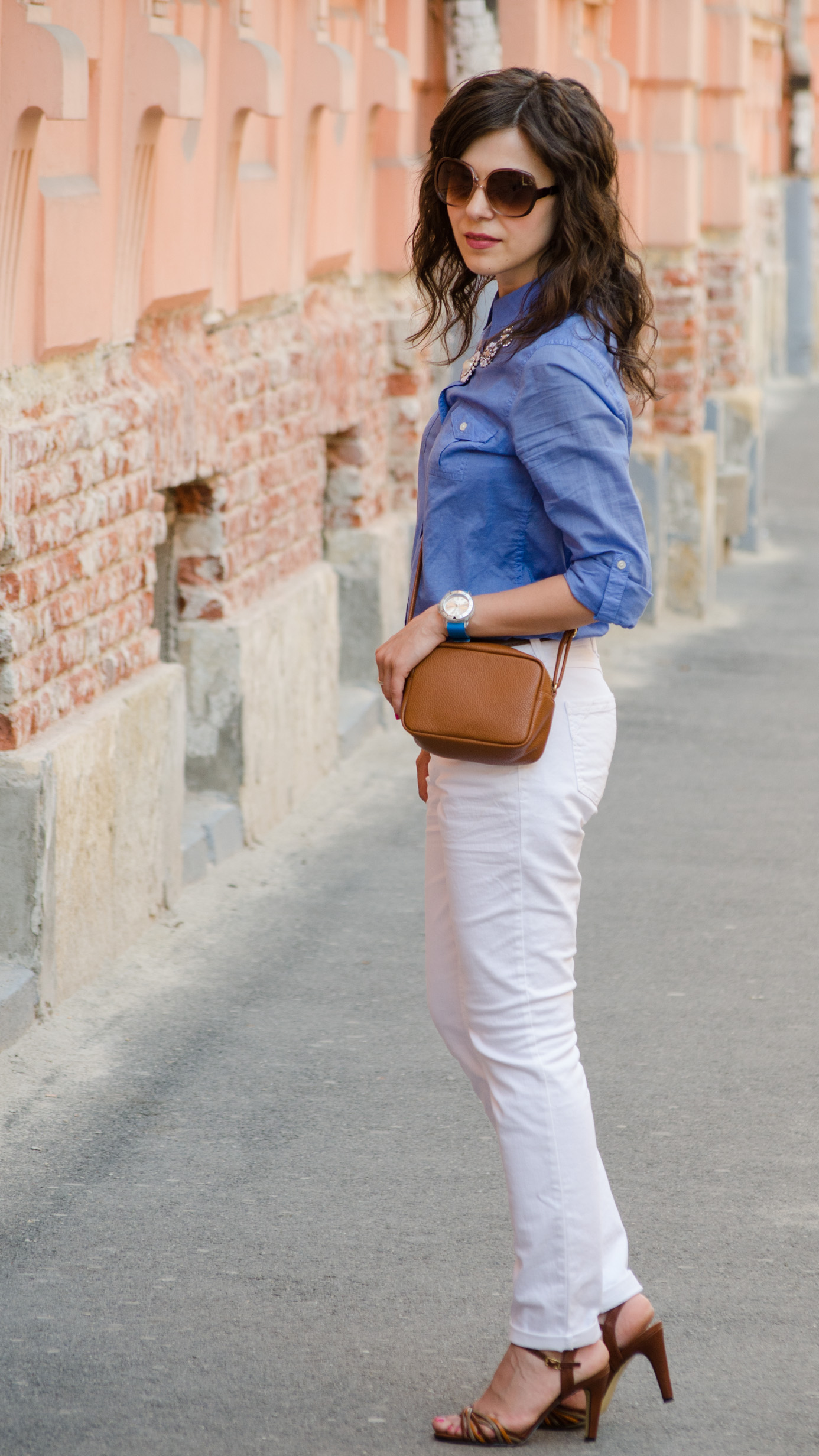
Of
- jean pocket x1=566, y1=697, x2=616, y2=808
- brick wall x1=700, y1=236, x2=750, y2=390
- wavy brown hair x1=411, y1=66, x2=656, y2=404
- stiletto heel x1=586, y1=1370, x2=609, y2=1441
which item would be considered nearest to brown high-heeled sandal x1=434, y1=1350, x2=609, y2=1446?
stiletto heel x1=586, y1=1370, x2=609, y2=1441

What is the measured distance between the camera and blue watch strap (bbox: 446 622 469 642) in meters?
2.72

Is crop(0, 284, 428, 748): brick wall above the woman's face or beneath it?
beneath

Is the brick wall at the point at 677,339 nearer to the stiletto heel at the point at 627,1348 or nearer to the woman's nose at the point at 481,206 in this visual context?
the woman's nose at the point at 481,206

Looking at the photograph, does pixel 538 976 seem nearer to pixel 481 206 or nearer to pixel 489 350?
pixel 489 350

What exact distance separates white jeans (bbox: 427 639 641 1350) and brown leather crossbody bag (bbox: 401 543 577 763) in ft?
0.13

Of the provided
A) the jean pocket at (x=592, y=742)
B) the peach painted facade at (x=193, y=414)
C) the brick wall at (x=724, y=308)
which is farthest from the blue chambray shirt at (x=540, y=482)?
the brick wall at (x=724, y=308)

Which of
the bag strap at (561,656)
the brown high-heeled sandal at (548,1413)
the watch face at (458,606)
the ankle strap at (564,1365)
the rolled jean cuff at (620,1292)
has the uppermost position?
the watch face at (458,606)

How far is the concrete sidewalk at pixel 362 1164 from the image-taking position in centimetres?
302

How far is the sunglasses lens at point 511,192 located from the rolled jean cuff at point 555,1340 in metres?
1.55

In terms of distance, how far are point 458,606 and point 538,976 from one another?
1.70ft

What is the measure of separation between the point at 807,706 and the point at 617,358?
643cm

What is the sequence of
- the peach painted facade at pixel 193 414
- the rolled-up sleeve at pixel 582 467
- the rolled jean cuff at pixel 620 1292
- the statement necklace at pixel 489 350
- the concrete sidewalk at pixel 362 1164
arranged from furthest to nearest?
the peach painted facade at pixel 193 414 → the concrete sidewalk at pixel 362 1164 → the rolled jean cuff at pixel 620 1292 → the statement necklace at pixel 489 350 → the rolled-up sleeve at pixel 582 467

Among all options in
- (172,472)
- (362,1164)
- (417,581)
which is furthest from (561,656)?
(172,472)

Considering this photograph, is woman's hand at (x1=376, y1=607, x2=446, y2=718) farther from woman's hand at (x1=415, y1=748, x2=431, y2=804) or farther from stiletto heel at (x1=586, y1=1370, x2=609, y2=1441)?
stiletto heel at (x1=586, y1=1370, x2=609, y2=1441)
